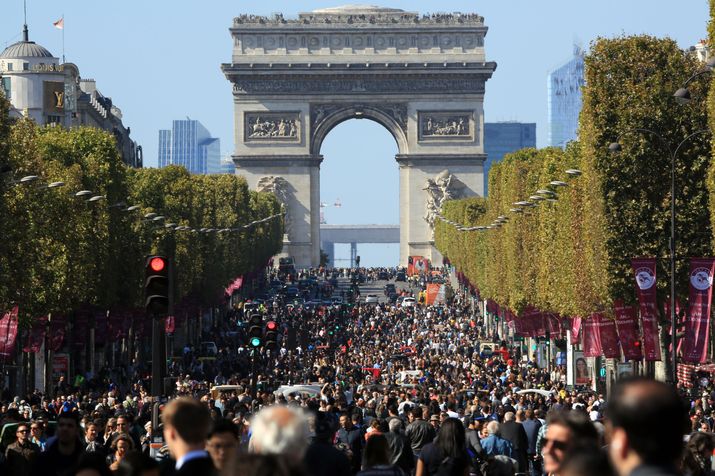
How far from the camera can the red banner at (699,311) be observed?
39.4m

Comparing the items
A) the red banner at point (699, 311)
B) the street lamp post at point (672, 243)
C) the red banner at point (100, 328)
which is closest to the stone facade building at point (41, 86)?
the red banner at point (100, 328)

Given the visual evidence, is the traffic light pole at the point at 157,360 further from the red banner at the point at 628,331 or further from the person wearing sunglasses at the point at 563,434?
the red banner at the point at 628,331

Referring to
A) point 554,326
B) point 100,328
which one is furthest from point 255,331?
point 554,326

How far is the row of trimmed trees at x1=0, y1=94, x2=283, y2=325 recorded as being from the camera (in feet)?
165

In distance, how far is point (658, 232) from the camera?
48156mm

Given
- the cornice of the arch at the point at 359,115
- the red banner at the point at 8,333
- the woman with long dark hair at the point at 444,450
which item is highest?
the cornice of the arch at the point at 359,115

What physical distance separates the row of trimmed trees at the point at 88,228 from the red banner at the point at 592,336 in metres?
14.5

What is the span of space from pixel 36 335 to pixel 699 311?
21.8 metres

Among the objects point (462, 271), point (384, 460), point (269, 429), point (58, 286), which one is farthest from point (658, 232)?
point (462, 271)

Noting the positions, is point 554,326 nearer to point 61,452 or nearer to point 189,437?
point 61,452

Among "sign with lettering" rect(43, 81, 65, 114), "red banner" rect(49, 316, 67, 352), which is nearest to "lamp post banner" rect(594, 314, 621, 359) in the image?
"red banner" rect(49, 316, 67, 352)

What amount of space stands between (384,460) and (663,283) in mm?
31263

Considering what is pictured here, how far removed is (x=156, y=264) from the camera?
70.9 feet

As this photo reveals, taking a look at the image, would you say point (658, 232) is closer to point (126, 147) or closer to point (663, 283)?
point (663, 283)
